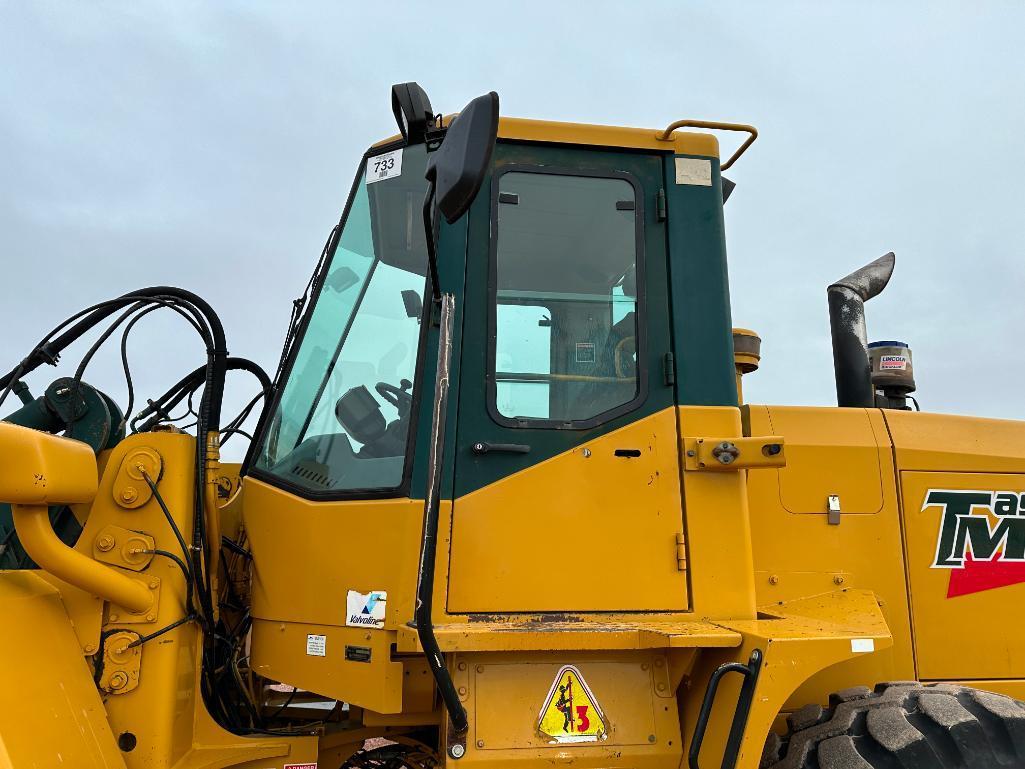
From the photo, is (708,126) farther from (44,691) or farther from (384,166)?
(44,691)

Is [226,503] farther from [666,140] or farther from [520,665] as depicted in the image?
[666,140]

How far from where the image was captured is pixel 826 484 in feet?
11.7

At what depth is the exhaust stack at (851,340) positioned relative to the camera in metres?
4.03

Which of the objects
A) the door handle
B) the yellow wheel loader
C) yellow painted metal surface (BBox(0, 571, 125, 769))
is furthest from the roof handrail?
yellow painted metal surface (BBox(0, 571, 125, 769))

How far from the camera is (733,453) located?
3.05 m

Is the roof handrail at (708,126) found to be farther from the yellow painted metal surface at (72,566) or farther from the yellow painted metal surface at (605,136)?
the yellow painted metal surface at (72,566)

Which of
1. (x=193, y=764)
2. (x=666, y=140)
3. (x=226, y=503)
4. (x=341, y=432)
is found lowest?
(x=193, y=764)

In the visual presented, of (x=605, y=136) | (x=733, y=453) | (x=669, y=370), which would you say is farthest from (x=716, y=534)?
(x=605, y=136)

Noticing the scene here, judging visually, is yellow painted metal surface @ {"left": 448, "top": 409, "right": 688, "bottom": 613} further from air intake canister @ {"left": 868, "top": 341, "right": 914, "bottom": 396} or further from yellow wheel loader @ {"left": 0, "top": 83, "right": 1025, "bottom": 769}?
air intake canister @ {"left": 868, "top": 341, "right": 914, "bottom": 396}

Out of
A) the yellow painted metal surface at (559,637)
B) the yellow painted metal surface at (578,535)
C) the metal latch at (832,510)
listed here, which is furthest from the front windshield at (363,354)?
the metal latch at (832,510)

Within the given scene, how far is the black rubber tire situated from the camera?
8.54ft

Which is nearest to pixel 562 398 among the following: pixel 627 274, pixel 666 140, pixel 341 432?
pixel 627 274

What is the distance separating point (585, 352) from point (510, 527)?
2.24 feet

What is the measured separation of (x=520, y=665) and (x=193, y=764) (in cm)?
126
